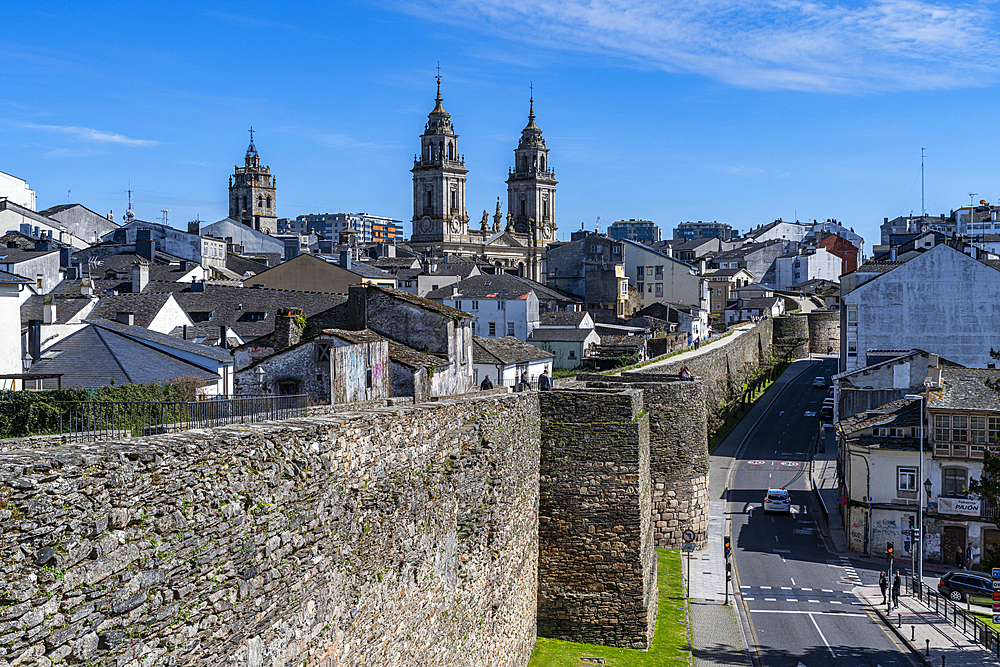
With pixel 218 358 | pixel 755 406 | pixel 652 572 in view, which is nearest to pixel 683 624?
pixel 652 572

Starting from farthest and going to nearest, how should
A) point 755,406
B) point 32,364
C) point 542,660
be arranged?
point 755,406 < point 32,364 < point 542,660

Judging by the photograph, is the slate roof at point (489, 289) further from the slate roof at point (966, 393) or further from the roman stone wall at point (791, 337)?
the slate roof at point (966, 393)

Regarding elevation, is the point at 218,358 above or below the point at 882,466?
above

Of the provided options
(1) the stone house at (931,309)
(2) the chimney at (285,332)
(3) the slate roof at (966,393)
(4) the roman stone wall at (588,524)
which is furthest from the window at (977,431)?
(2) the chimney at (285,332)

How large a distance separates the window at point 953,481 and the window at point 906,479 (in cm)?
105

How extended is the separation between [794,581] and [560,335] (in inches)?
1380

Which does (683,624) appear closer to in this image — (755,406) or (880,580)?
(880,580)

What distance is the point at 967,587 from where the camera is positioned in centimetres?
3222

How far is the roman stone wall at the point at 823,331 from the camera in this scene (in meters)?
99.8

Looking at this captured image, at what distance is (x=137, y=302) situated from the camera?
47.9m

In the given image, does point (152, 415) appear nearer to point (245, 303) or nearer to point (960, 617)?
point (960, 617)

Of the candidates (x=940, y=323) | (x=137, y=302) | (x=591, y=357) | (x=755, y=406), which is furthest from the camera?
(x=755, y=406)

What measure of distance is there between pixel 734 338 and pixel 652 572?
54109 mm

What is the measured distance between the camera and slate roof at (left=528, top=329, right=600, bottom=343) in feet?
218
